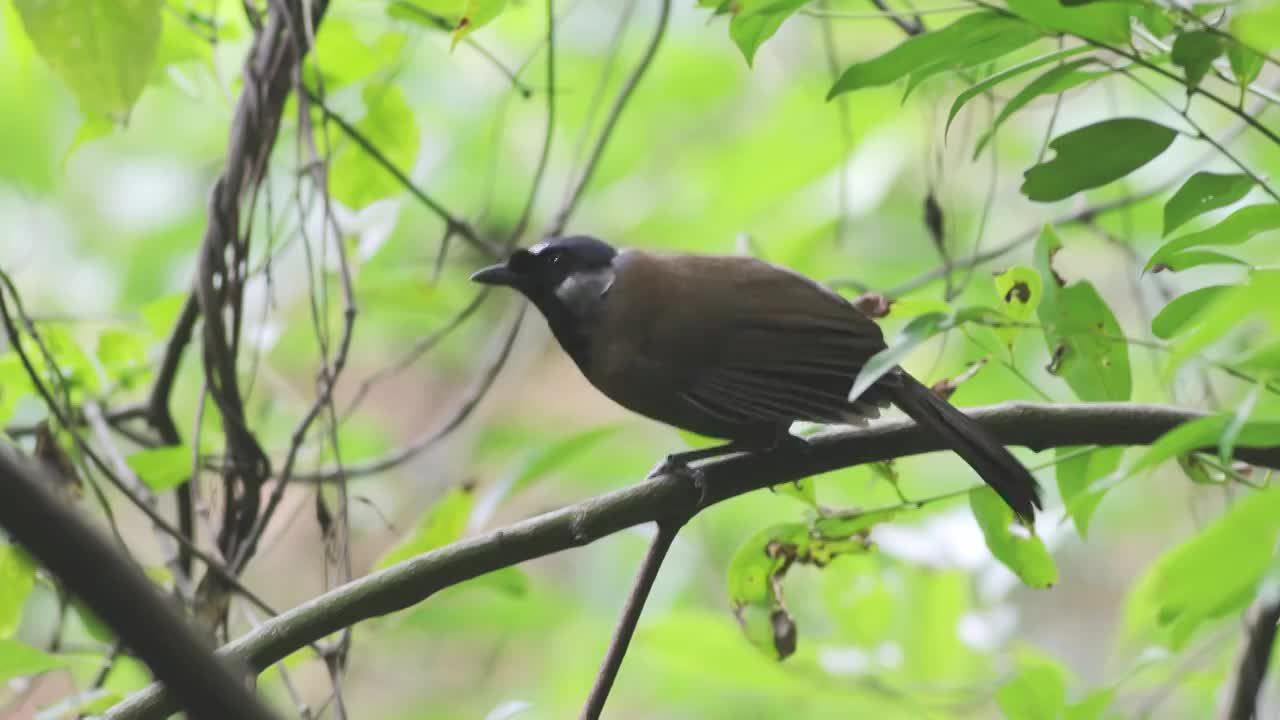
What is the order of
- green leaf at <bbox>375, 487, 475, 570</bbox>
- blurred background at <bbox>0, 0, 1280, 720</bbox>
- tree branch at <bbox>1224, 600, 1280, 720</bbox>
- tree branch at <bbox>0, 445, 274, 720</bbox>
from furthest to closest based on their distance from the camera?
blurred background at <bbox>0, 0, 1280, 720</bbox>
green leaf at <bbox>375, 487, 475, 570</bbox>
tree branch at <bbox>1224, 600, 1280, 720</bbox>
tree branch at <bbox>0, 445, 274, 720</bbox>

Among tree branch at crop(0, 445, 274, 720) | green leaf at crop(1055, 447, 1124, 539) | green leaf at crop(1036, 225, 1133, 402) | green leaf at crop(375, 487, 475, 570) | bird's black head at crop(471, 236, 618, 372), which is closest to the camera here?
tree branch at crop(0, 445, 274, 720)

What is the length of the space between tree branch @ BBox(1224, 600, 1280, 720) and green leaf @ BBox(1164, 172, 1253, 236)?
71 cm

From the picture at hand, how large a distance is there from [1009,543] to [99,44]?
143 cm

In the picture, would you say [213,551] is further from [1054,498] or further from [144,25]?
[1054,498]

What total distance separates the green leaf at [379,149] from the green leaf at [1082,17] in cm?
136

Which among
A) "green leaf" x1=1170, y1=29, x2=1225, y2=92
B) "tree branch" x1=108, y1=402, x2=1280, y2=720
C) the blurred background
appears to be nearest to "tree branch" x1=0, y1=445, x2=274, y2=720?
"tree branch" x1=108, y1=402, x2=1280, y2=720

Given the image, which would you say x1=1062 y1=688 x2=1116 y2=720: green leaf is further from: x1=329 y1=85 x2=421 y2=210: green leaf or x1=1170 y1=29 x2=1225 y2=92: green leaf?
x1=329 y1=85 x2=421 y2=210: green leaf

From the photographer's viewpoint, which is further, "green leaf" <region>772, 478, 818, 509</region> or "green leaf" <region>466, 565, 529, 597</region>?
"green leaf" <region>466, 565, 529, 597</region>

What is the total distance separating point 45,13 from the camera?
177cm

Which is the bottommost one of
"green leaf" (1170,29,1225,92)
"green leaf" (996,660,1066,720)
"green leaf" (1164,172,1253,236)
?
"green leaf" (996,660,1066,720)

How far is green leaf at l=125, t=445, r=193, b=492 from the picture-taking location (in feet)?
6.76

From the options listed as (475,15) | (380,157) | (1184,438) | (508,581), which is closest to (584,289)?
(380,157)

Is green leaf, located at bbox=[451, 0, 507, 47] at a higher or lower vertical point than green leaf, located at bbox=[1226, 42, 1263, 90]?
higher

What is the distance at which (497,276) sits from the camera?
7.42 ft
